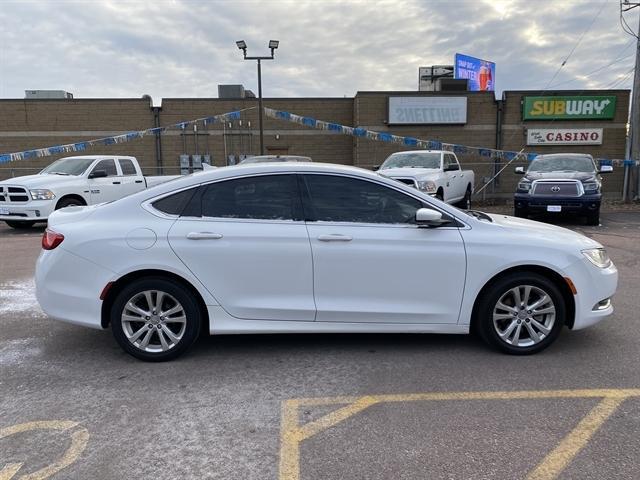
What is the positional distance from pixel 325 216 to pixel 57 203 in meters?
10.1

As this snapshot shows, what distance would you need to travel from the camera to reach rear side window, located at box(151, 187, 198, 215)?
14.0ft

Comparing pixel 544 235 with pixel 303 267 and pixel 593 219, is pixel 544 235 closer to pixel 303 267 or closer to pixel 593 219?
pixel 303 267

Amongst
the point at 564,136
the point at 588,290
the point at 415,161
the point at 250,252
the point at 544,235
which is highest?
the point at 564,136

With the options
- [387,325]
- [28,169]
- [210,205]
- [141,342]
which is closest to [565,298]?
[387,325]

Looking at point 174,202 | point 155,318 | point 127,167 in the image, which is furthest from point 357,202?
point 127,167

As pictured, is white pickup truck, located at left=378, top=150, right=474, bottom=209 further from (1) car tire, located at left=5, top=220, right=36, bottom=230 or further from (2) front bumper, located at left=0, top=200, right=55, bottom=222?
(1) car tire, located at left=5, top=220, right=36, bottom=230

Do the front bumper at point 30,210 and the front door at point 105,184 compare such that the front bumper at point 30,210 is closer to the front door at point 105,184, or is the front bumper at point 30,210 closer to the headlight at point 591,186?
the front door at point 105,184

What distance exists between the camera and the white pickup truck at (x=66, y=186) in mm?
11914

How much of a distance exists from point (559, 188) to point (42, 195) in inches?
479

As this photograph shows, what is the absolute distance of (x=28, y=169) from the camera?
71.6 feet

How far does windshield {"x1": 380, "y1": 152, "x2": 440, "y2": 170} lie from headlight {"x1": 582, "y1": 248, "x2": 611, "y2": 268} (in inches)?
360

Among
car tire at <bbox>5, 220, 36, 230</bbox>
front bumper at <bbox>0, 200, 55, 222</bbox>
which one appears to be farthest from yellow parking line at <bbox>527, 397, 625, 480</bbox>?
car tire at <bbox>5, 220, 36, 230</bbox>

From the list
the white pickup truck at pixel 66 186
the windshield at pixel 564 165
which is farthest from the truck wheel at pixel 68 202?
the windshield at pixel 564 165

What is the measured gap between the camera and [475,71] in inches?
1673
